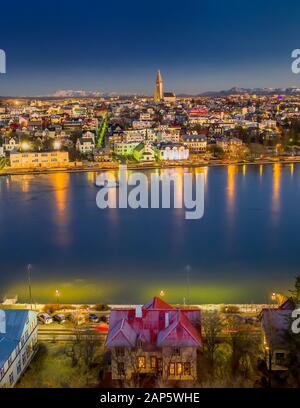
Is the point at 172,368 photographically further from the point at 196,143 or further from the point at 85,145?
the point at 196,143

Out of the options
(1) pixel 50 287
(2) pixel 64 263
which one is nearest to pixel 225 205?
(2) pixel 64 263

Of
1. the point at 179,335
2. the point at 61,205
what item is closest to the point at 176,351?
the point at 179,335

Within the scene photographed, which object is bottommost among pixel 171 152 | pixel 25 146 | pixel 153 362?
pixel 153 362

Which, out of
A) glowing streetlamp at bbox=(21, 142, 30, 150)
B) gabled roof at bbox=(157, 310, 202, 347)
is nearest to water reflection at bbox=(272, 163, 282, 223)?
gabled roof at bbox=(157, 310, 202, 347)

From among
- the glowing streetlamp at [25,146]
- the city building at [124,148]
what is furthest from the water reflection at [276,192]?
the glowing streetlamp at [25,146]

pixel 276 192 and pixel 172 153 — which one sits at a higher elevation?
pixel 172 153

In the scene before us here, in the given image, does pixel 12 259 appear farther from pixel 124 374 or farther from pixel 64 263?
pixel 124 374
